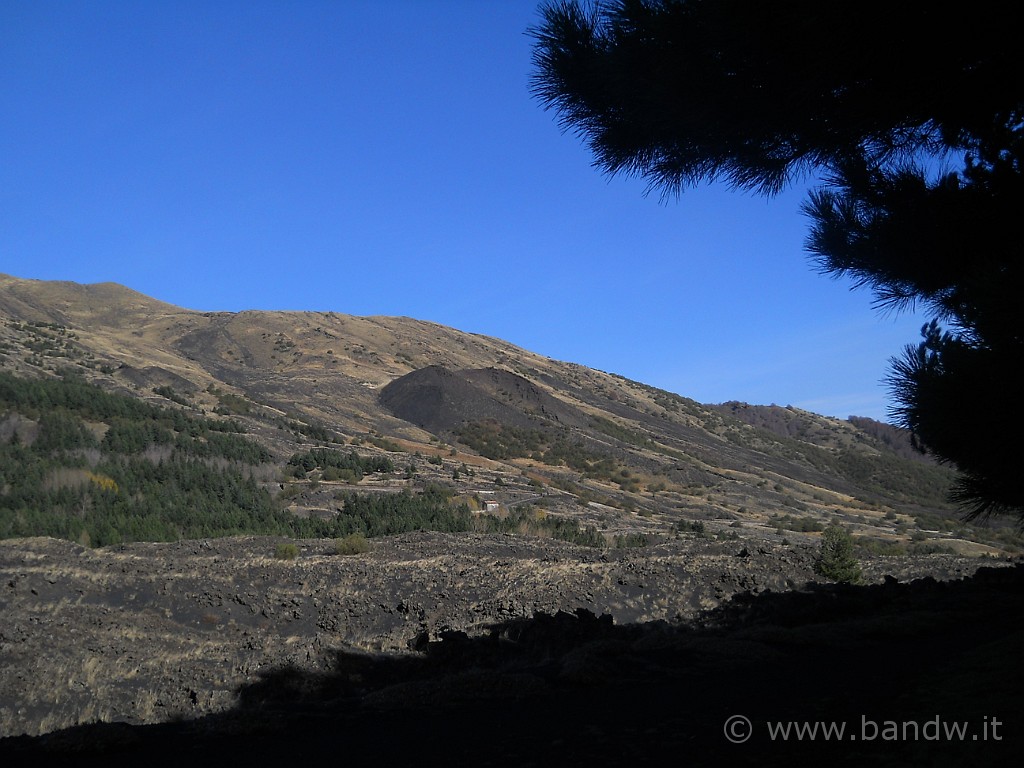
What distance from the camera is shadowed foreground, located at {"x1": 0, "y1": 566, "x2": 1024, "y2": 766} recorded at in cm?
514

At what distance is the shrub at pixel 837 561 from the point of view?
808 inches

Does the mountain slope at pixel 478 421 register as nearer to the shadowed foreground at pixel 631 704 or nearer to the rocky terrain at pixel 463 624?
the rocky terrain at pixel 463 624

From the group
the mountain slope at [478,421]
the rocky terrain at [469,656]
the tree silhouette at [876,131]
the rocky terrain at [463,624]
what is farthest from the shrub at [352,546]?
the tree silhouette at [876,131]

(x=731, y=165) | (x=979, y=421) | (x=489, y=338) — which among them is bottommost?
(x=979, y=421)

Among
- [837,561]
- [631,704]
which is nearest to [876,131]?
[631,704]

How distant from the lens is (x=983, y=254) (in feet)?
24.2

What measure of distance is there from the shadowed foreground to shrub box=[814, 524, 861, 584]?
352 inches

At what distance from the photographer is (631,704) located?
7.07 metres

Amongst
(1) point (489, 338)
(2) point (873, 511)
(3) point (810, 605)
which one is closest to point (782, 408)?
(1) point (489, 338)

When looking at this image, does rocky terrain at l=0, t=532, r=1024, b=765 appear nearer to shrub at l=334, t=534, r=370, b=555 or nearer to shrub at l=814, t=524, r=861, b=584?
shrub at l=814, t=524, r=861, b=584

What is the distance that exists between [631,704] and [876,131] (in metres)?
5.40

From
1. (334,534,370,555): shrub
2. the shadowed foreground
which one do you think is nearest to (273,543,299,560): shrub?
(334,534,370,555): shrub

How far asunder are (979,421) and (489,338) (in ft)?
354

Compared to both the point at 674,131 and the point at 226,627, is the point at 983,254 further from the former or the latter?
the point at 226,627
